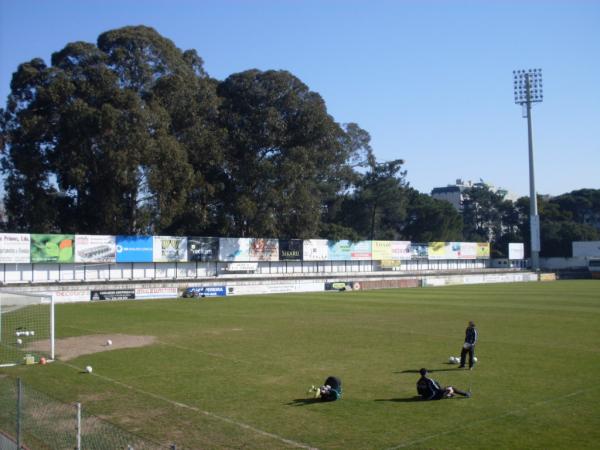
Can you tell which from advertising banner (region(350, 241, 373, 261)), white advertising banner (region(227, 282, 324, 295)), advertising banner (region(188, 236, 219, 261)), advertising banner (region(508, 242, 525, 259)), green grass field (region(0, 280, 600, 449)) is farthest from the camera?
advertising banner (region(508, 242, 525, 259))

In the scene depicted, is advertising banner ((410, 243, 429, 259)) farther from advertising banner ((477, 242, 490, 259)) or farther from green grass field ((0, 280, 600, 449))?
green grass field ((0, 280, 600, 449))

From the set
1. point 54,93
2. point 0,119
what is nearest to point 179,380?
point 54,93

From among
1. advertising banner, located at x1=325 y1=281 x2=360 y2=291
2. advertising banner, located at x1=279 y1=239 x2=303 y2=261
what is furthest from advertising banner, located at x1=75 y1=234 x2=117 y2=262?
advertising banner, located at x1=325 y1=281 x2=360 y2=291

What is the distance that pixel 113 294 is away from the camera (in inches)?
2157

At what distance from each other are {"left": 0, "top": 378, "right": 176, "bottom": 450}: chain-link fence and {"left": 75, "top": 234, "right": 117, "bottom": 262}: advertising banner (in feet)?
145

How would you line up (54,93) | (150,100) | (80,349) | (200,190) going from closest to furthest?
1. (80,349)
2. (54,93)
3. (150,100)
4. (200,190)

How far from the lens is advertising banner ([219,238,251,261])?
69.9 meters

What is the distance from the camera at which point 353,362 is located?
22.0 metres

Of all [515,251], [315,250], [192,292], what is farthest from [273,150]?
[515,251]

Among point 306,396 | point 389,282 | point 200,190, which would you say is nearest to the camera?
point 306,396

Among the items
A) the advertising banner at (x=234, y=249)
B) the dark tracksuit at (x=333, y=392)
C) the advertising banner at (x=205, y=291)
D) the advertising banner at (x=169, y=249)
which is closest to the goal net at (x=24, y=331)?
the dark tracksuit at (x=333, y=392)

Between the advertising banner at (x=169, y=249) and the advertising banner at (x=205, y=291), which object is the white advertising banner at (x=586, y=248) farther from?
the advertising banner at (x=169, y=249)

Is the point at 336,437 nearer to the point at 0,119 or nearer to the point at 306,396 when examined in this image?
the point at 306,396

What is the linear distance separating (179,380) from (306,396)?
463 centimetres
